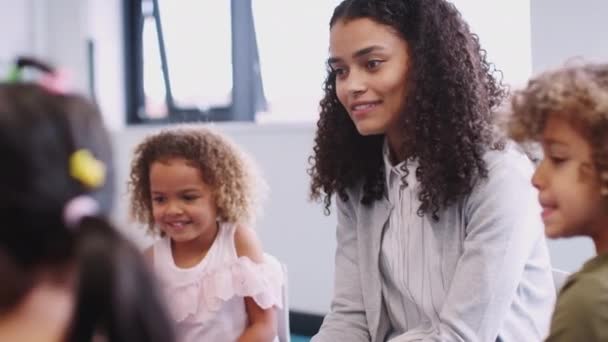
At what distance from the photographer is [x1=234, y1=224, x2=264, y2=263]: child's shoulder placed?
171 centimetres

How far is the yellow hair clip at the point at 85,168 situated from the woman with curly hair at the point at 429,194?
2.53 feet

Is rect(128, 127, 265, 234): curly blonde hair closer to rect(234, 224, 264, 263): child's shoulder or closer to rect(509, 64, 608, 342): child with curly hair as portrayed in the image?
rect(234, 224, 264, 263): child's shoulder

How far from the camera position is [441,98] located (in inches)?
52.7

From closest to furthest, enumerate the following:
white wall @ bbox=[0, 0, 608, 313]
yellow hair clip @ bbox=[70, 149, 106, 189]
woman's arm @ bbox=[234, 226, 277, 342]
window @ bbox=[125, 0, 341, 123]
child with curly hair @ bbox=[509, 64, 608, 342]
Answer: yellow hair clip @ bbox=[70, 149, 106, 189] → child with curly hair @ bbox=[509, 64, 608, 342] → woman's arm @ bbox=[234, 226, 277, 342] → white wall @ bbox=[0, 0, 608, 313] → window @ bbox=[125, 0, 341, 123]

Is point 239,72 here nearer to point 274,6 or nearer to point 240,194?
point 274,6

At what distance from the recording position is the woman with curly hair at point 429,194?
48.4 inches

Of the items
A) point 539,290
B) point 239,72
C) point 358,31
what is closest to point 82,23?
point 239,72

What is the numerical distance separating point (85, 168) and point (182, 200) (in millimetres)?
1107

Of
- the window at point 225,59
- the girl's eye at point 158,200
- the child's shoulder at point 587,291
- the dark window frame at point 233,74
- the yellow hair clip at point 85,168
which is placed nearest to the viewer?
the yellow hair clip at point 85,168

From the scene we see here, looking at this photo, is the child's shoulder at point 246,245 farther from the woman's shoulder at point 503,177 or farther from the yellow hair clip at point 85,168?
the yellow hair clip at point 85,168

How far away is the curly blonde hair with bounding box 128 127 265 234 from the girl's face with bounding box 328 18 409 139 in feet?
1.61

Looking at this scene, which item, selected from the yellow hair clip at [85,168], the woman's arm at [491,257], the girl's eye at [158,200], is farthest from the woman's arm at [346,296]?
the yellow hair clip at [85,168]

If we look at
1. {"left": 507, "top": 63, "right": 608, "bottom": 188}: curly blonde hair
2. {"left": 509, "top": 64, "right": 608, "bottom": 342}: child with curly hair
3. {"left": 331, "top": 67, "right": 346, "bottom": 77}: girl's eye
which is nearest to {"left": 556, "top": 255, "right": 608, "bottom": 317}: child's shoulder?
{"left": 509, "top": 64, "right": 608, "bottom": 342}: child with curly hair

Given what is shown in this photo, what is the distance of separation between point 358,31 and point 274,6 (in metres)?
2.12
